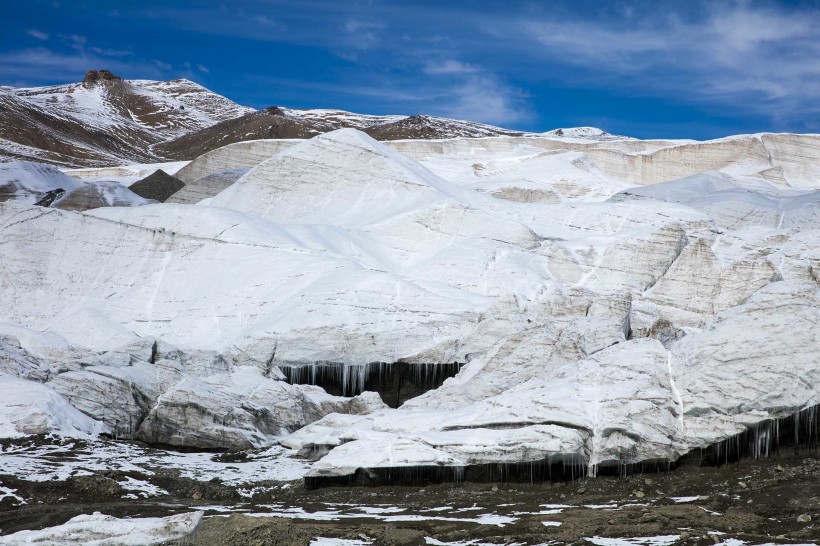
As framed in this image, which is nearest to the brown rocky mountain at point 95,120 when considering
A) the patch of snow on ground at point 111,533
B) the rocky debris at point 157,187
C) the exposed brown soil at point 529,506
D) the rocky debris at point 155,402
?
the rocky debris at point 157,187

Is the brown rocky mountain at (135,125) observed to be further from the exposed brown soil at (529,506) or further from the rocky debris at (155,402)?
the exposed brown soil at (529,506)

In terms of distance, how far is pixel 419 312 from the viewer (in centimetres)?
2986

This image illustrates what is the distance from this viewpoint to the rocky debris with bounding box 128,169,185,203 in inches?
2591

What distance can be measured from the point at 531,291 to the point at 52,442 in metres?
18.2

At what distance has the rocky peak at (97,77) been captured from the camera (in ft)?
629

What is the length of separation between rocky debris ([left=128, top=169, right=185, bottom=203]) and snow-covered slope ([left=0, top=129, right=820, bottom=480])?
21804 millimetres

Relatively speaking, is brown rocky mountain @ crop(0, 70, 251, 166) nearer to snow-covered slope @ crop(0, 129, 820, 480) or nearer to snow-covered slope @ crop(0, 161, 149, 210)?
snow-covered slope @ crop(0, 161, 149, 210)

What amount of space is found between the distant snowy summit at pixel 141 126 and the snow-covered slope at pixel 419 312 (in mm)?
59971

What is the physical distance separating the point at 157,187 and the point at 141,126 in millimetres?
107561

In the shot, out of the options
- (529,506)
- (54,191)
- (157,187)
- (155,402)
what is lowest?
(529,506)

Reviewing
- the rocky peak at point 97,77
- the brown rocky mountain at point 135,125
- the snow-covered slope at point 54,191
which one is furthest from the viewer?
the rocky peak at point 97,77

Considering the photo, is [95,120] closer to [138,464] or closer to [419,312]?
[419,312]

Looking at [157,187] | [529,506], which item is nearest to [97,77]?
[157,187]

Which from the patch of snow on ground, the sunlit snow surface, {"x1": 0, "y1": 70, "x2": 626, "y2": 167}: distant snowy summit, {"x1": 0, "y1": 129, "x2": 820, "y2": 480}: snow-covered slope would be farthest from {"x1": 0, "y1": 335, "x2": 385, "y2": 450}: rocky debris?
{"x1": 0, "y1": 70, "x2": 626, "y2": 167}: distant snowy summit
